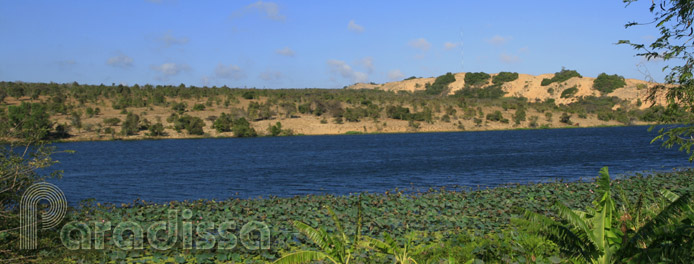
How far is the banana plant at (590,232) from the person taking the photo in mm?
Result: 8555

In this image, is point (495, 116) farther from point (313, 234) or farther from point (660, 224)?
point (313, 234)

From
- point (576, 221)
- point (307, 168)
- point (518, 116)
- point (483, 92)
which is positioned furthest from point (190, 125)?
point (483, 92)

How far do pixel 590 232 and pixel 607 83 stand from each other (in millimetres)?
149093

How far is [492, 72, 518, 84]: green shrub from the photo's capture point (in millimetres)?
177250

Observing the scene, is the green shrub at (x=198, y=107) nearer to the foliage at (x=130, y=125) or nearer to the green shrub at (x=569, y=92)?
Answer: the foliage at (x=130, y=125)

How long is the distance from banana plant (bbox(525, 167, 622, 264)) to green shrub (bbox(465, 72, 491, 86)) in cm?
17523

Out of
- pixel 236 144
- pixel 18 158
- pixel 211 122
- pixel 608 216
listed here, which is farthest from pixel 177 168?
pixel 211 122

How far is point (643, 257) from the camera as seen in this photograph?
8.44 m

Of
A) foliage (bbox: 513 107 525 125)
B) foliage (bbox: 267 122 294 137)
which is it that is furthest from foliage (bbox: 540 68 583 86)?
foliage (bbox: 267 122 294 137)

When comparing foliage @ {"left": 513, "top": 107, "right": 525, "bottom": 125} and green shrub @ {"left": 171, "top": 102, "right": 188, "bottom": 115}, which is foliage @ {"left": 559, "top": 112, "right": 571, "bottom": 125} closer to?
foliage @ {"left": 513, "top": 107, "right": 525, "bottom": 125}

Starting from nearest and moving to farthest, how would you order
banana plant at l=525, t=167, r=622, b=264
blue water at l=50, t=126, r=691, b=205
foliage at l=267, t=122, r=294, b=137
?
1. banana plant at l=525, t=167, r=622, b=264
2. blue water at l=50, t=126, r=691, b=205
3. foliage at l=267, t=122, r=294, b=137

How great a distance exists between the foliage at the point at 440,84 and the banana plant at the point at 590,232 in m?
176

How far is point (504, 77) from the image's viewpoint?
178 meters

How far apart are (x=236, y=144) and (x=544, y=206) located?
5069 centimetres
